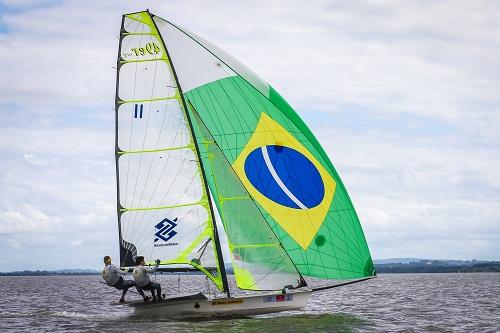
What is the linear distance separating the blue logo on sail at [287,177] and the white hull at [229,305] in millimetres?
2617

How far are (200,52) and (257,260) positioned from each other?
5727 millimetres

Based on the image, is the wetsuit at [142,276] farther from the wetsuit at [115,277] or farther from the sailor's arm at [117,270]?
the sailor's arm at [117,270]

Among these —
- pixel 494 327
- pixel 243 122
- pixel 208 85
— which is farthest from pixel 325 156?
pixel 494 327

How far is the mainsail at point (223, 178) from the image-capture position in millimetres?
18047

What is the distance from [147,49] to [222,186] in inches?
157

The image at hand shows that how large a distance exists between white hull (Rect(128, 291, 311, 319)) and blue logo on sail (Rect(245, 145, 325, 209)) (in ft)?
8.59

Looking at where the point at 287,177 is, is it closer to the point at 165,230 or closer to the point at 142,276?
the point at 165,230

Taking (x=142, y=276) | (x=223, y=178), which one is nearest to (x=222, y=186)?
(x=223, y=178)

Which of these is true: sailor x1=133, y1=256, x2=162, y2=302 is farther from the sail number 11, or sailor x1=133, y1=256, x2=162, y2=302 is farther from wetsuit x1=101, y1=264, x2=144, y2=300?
the sail number 11

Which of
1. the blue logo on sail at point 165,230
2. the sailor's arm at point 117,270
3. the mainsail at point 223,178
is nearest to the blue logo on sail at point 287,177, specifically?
the mainsail at point 223,178

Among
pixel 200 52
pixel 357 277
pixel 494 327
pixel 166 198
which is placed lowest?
pixel 494 327

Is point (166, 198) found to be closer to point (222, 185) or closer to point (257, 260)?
point (222, 185)

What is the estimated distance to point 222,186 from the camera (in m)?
18.6

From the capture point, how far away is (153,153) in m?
18.1
